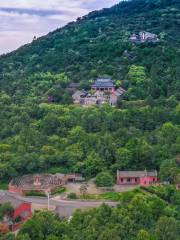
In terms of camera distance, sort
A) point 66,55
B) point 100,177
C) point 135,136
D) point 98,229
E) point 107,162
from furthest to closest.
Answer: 1. point 66,55
2. point 135,136
3. point 107,162
4. point 100,177
5. point 98,229

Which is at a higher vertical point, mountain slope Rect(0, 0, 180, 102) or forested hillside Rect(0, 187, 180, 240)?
mountain slope Rect(0, 0, 180, 102)

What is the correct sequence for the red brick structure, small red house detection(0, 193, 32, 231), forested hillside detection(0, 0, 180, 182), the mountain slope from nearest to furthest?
small red house detection(0, 193, 32, 231), the red brick structure, forested hillside detection(0, 0, 180, 182), the mountain slope

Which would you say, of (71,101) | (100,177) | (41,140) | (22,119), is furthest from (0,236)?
(71,101)

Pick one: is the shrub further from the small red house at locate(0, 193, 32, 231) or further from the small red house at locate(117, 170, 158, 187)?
the small red house at locate(0, 193, 32, 231)

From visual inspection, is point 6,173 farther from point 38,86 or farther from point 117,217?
point 38,86

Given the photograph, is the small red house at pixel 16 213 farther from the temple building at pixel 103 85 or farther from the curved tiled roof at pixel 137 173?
the temple building at pixel 103 85

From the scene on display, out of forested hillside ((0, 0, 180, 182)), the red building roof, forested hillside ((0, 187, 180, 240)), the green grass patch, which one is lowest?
the green grass patch

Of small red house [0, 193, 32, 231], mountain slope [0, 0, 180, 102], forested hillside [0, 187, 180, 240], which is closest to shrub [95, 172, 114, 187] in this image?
small red house [0, 193, 32, 231]

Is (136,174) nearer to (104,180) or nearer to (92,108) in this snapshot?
(104,180)
